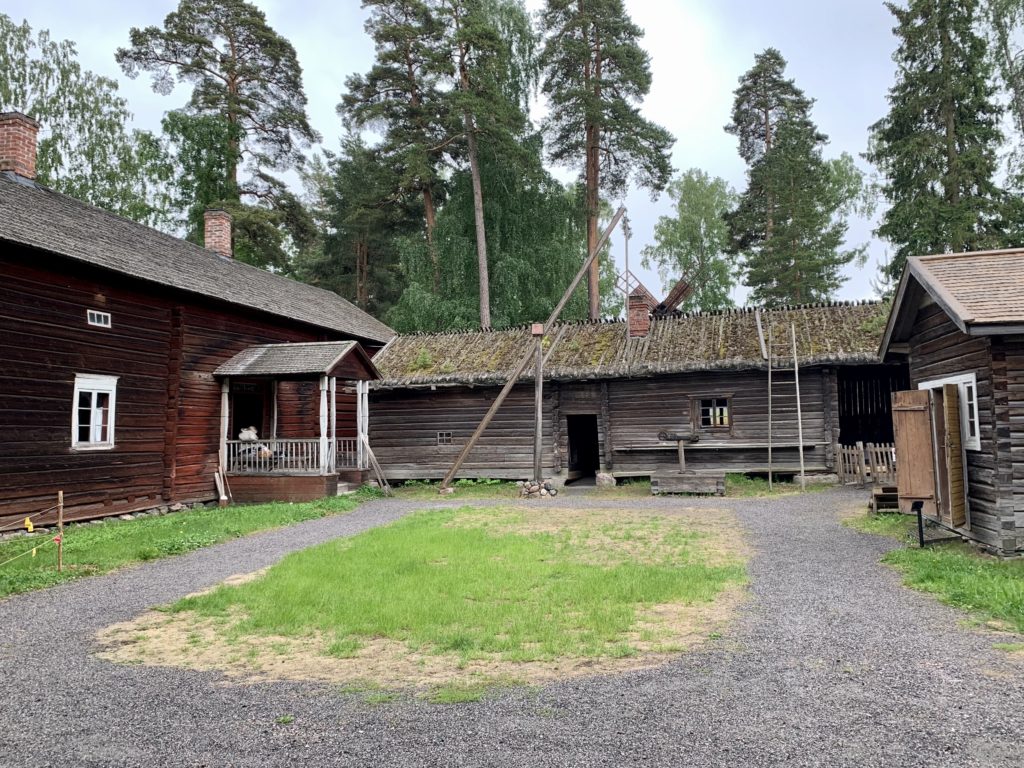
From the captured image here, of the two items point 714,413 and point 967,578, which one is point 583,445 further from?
point 967,578

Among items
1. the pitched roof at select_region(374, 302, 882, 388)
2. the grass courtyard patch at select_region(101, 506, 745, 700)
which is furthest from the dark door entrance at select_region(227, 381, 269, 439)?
the grass courtyard patch at select_region(101, 506, 745, 700)

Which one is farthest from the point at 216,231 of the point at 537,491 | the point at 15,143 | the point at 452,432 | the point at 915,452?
the point at 915,452

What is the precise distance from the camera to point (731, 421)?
1908 centimetres

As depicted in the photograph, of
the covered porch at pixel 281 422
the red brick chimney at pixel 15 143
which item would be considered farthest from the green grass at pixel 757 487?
the red brick chimney at pixel 15 143

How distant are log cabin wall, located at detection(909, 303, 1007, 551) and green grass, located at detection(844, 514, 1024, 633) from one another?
0.43 m

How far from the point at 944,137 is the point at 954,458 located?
20.0 meters

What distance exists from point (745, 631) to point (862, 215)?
38.9 meters

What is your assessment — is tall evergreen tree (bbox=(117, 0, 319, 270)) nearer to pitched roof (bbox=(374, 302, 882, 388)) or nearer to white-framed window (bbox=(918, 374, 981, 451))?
pitched roof (bbox=(374, 302, 882, 388))

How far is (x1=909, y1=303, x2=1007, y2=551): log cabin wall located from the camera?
9.04 meters

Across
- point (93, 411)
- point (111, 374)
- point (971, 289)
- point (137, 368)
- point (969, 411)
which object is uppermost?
point (971, 289)

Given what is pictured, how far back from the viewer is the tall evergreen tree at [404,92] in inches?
1174

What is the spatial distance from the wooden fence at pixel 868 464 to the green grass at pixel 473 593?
8404mm

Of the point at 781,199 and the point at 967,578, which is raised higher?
the point at 781,199

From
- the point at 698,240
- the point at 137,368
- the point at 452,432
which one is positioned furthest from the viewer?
the point at 698,240
